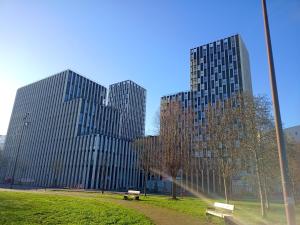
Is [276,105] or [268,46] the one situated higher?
[268,46]

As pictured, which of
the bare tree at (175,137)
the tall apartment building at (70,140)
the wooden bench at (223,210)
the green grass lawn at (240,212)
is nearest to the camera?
the wooden bench at (223,210)

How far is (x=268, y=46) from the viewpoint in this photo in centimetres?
1055

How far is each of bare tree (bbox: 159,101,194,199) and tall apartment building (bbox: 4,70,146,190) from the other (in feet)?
146

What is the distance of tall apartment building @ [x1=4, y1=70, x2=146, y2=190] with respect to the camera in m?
87.1

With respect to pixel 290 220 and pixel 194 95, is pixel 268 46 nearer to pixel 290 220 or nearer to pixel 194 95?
pixel 290 220

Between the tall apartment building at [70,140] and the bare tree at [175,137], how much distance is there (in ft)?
146

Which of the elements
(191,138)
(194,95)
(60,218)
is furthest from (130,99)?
(60,218)

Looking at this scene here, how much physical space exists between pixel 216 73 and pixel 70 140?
2264 inches

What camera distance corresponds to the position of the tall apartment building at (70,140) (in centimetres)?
8712

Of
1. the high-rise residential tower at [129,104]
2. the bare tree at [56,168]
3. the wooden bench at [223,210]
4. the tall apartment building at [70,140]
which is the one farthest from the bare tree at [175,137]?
the high-rise residential tower at [129,104]

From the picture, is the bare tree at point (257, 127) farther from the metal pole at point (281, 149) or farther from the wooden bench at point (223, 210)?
the metal pole at point (281, 149)

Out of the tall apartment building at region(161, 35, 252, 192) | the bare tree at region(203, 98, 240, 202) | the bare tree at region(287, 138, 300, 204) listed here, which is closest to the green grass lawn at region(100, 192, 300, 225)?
the bare tree at region(203, 98, 240, 202)

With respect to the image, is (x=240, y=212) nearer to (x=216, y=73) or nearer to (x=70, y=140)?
(x=70, y=140)

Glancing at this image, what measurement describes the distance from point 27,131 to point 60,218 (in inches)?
4592
